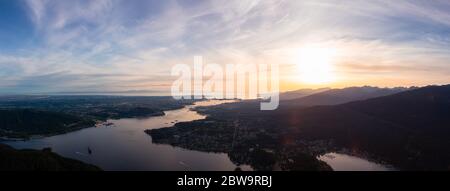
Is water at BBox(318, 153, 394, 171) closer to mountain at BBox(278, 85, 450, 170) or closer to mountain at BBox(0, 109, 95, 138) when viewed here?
mountain at BBox(278, 85, 450, 170)

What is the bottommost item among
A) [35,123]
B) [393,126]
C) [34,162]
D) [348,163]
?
[348,163]

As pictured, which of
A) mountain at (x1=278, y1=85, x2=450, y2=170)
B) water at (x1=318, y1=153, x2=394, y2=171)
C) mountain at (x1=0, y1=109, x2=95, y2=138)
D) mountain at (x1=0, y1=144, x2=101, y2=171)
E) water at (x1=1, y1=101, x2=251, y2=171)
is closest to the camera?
mountain at (x1=0, y1=144, x2=101, y2=171)

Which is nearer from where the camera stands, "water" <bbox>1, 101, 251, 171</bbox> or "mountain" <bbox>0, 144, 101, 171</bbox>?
"mountain" <bbox>0, 144, 101, 171</bbox>

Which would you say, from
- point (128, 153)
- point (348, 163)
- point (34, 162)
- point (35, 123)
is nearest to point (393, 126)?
point (348, 163)

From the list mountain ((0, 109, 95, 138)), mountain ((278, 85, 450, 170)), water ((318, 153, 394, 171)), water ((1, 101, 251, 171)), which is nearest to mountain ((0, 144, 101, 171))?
water ((1, 101, 251, 171))

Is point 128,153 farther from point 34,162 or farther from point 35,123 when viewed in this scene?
point 35,123

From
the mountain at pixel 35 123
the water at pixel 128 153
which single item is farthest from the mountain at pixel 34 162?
the mountain at pixel 35 123

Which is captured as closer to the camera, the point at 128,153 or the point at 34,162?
the point at 34,162
